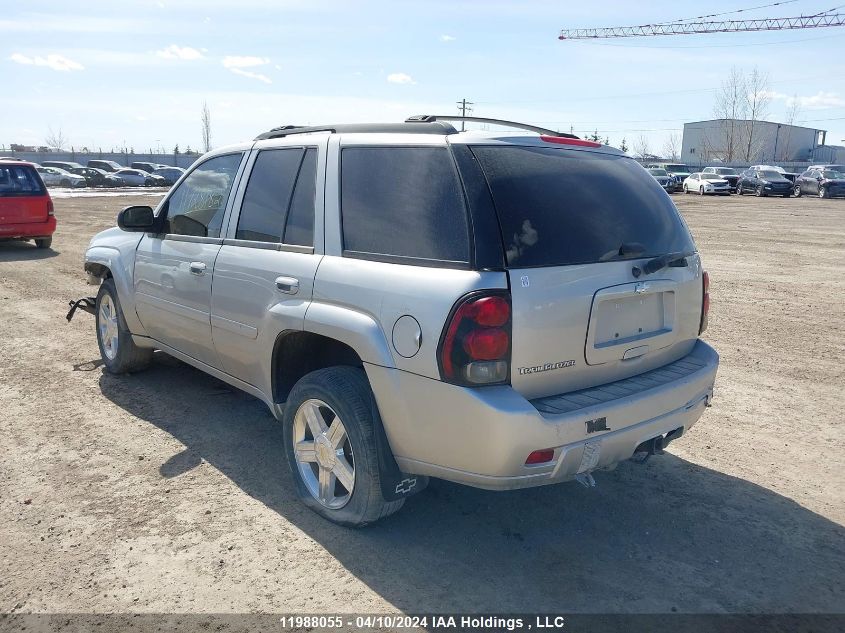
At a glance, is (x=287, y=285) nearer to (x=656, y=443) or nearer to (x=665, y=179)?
(x=656, y=443)

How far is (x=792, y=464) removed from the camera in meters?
4.49

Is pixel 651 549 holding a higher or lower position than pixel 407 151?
lower

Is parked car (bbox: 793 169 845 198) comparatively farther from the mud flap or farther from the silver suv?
the mud flap

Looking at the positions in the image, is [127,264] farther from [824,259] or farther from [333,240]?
[824,259]

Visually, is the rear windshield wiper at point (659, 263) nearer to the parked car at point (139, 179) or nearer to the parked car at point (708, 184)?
the parked car at point (708, 184)

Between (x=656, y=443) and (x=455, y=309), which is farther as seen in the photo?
(x=656, y=443)

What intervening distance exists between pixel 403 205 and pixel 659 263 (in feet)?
4.18

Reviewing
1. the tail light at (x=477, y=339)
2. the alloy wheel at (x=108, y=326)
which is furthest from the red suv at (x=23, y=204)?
the tail light at (x=477, y=339)

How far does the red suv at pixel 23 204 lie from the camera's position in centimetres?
1422

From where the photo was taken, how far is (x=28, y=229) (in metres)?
14.6

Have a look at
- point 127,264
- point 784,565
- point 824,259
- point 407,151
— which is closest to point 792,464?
point 784,565

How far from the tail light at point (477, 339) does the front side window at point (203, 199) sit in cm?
228

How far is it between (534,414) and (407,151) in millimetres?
1425

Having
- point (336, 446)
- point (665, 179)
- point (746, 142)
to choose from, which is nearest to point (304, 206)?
point (336, 446)
